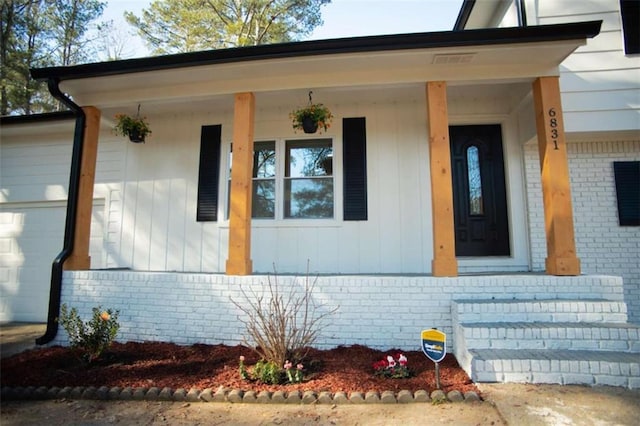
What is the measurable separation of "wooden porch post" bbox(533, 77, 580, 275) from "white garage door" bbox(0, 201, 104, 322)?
5949 millimetres

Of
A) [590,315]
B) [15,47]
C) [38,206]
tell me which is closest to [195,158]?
[38,206]

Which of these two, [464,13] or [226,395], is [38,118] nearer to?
[226,395]

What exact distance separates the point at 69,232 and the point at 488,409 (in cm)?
482

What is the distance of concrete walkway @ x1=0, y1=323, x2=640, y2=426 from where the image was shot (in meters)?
2.13

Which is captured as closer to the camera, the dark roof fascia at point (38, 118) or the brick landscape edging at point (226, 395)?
the brick landscape edging at point (226, 395)

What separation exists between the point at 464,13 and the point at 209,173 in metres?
5.06

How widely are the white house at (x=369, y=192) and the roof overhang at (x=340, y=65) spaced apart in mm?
22

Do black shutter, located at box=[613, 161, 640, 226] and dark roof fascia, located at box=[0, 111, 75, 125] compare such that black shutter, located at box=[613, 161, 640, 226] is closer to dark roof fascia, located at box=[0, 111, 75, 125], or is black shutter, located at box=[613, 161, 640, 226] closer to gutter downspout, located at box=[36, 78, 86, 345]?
gutter downspout, located at box=[36, 78, 86, 345]

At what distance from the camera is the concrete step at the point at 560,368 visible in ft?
8.34

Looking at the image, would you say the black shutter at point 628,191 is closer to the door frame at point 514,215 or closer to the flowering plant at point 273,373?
the door frame at point 514,215

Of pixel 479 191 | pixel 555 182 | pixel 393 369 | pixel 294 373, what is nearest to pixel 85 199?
pixel 294 373

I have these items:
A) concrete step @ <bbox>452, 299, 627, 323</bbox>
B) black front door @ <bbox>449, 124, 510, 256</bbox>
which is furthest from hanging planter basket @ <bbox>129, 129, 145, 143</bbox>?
concrete step @ <bbox>452, 299, 627, 323</bbox>

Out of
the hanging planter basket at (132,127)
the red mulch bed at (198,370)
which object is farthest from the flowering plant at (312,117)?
the red mulch bed at (198,370)

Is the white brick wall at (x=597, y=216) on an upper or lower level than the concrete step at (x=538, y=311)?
upper
